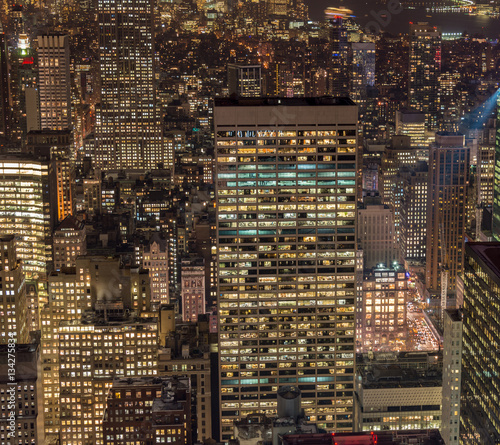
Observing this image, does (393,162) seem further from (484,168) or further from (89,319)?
(89,319)

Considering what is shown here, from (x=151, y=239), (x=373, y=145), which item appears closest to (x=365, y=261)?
(x=151, y=239)

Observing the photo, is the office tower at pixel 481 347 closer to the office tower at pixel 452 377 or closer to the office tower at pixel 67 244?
the office tower at pixel 452 377

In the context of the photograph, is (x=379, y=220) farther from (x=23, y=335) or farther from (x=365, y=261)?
(x=23, y=335)

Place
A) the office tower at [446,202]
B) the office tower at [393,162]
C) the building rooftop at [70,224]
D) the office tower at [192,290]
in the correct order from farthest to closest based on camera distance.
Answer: the office tower at [393,162]
the office tower at [446,202]
the building rooftop at [70,224]
the office tower at [192,290]

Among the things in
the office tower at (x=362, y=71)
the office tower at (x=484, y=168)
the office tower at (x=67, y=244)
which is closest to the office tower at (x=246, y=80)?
the office tower at (x=362, y=71)

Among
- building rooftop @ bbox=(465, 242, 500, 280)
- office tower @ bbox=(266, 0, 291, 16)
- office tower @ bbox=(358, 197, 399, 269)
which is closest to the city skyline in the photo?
building rooftop @ bbox=(465, 242, 500, 280)

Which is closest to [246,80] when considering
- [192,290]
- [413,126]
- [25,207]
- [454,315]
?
[413,126]

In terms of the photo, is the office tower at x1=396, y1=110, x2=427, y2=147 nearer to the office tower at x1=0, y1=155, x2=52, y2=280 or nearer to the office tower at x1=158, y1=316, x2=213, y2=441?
the office tower at x1=0, y1=155, x2=52, y2=280
